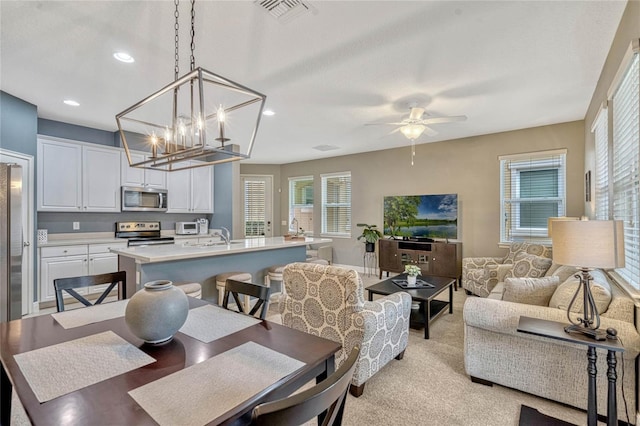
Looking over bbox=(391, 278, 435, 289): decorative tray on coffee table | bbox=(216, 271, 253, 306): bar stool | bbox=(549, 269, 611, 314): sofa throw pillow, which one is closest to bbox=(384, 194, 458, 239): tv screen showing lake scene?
bbox=(391, 278, 435, 289): decorative tray on coffee table

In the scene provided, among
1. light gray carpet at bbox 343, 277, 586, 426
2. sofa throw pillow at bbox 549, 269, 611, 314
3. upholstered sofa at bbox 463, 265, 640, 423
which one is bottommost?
light gray carpet at bbox 343, 277, 586, 426

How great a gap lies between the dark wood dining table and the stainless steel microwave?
3988mm

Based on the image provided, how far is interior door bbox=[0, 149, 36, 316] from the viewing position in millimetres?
3799

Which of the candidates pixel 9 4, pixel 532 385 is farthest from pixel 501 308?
pixel 9 4

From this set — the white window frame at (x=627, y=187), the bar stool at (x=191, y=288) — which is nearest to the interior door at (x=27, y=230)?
the bar stool at (x=191, y=288)

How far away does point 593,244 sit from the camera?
157cm

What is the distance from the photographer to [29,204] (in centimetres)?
390

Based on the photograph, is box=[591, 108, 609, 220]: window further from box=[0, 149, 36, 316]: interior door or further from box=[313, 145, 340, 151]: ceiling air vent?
box=[0, 149, 36, 316]: interior door

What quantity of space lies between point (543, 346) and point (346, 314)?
135 cm

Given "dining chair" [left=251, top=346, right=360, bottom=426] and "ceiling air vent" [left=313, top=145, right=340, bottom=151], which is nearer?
"dining chair" [left=251, top=346, right=360, bottom=426]

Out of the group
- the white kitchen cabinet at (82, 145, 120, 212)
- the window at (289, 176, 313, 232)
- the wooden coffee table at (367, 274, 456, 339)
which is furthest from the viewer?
the window at (289, 176, 313, 232)

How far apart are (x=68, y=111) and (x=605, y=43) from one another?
19.5 ft

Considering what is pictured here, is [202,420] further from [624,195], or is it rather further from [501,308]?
[624,195]

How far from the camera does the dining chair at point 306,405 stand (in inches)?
28.3
